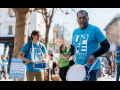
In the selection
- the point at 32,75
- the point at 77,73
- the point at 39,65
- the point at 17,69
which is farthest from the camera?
the point at 17,69

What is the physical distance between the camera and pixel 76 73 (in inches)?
102

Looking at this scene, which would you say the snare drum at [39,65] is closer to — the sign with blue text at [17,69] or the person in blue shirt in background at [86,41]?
the person in blue shirt in background at [86,41]

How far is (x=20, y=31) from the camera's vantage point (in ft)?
20.2

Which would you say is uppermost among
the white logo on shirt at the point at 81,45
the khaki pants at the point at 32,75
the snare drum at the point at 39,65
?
the white logo on shirt at the point at 81,45

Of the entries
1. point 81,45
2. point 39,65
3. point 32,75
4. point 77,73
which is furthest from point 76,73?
point 32,75

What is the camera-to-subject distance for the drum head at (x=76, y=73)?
2523 millimetres

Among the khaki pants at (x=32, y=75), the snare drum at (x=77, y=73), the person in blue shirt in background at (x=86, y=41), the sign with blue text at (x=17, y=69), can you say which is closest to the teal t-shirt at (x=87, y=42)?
the person in blue shirt in background at (x=86, y=41)

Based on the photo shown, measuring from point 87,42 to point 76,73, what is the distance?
0.43 meters

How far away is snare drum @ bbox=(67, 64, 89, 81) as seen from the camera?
8.26 feet

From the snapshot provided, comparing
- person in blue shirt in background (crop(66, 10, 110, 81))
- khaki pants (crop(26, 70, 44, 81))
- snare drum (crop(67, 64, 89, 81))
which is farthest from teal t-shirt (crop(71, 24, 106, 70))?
khaki pants (crop(26, 70, 44, 81))

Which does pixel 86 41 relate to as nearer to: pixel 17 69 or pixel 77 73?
pixel 77 73

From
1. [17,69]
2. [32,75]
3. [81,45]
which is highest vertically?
[81,45]

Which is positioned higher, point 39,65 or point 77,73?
point 39,65

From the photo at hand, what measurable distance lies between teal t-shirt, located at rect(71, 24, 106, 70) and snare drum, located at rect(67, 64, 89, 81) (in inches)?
5.4
